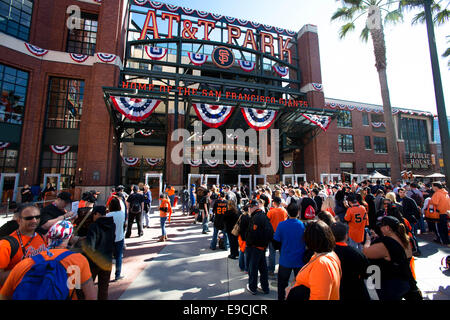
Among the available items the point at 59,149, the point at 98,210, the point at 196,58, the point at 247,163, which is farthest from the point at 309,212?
the point at 59,149

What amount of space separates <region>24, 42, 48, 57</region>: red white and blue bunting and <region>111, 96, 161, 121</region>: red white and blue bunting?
954cm

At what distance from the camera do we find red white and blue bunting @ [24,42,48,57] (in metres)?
16.6

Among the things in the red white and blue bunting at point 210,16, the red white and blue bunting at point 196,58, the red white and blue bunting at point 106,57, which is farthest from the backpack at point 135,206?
the red white and blue bunting at point 210,16

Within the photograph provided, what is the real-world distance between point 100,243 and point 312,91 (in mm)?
25731

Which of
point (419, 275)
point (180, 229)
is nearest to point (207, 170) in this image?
point (180, 229)

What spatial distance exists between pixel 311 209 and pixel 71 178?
21.4 meters

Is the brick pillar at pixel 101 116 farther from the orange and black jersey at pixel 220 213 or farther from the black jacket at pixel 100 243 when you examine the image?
the black jacket at pixel 100 243

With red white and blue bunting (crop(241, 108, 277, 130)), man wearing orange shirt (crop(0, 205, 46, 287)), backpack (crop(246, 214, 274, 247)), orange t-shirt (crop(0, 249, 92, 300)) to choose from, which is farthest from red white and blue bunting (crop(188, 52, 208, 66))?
orange t-shirt (crop(0, 249, 92, 300))

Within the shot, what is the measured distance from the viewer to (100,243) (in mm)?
2957

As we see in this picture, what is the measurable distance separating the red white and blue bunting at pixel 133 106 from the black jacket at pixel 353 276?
50.8 feet

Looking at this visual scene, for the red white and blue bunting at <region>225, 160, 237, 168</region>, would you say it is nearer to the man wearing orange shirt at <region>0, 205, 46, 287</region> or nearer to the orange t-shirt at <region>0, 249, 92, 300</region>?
the man wearing orange shirt at <region>0, 205, 46, 287</region>

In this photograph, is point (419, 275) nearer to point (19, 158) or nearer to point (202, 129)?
point (202, 129)

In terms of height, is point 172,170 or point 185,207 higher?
point 172,170

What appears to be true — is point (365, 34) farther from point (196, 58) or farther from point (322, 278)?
point (322, 278)
